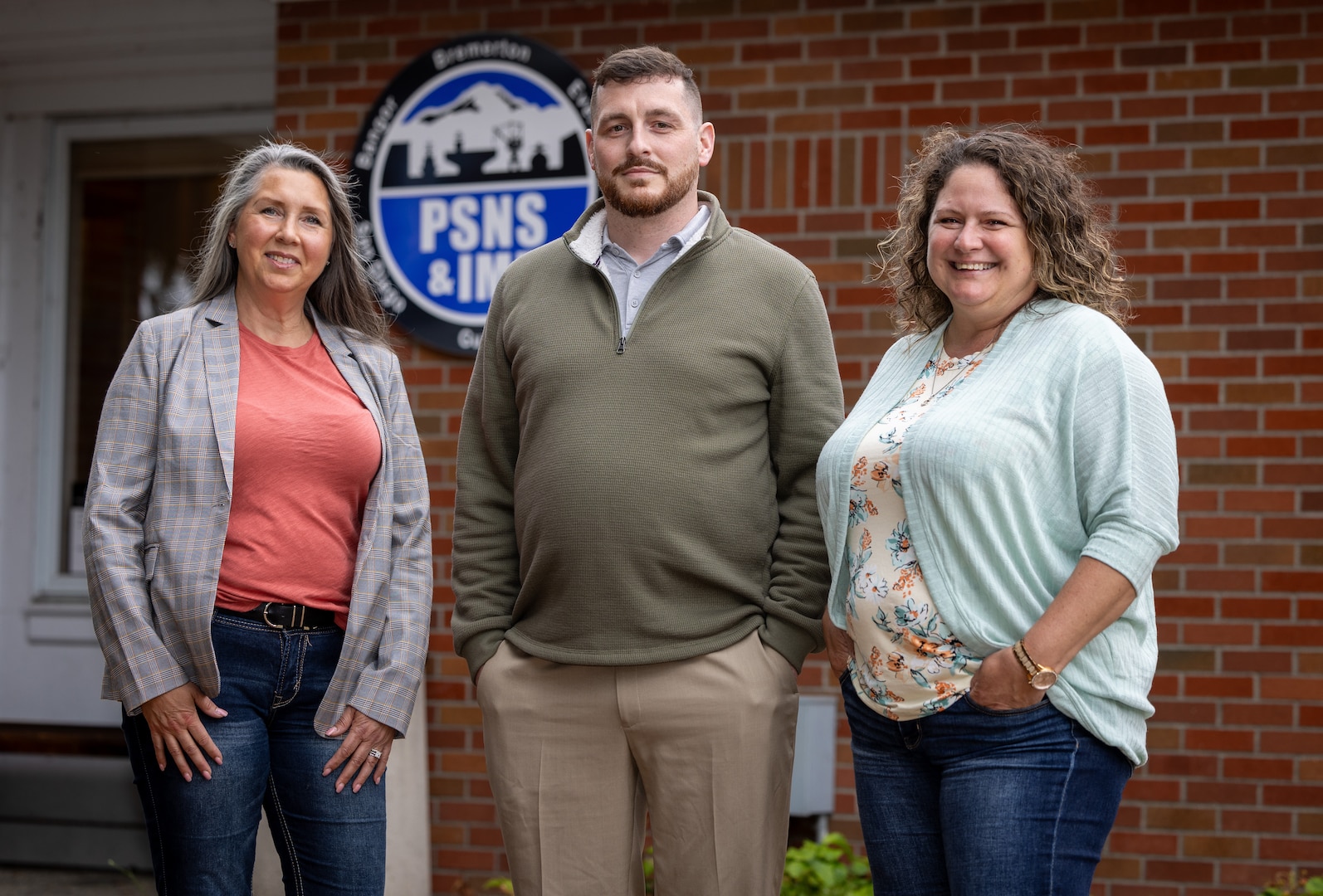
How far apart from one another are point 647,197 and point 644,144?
0.10 meters

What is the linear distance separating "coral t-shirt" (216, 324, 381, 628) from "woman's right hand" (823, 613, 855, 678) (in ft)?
3.11

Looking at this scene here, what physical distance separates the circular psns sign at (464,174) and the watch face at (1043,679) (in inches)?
104

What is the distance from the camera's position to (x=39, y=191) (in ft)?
18.0

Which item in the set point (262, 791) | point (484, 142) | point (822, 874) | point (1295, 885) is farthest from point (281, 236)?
point (1295, 885)

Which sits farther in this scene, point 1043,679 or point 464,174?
point 464,174

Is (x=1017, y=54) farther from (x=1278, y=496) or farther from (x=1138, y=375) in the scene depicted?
(x=1138, y=375)

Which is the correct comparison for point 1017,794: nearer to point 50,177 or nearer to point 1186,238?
point 1186,238

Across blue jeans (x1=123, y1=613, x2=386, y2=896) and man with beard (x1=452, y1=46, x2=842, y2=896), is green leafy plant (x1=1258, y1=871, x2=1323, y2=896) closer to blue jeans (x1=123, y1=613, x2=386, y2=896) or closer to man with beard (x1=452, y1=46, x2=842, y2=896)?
man with beard (x1=452, y1=46, x2=842, y2=896)

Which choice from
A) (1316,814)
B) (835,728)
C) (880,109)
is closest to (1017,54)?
(880,109)

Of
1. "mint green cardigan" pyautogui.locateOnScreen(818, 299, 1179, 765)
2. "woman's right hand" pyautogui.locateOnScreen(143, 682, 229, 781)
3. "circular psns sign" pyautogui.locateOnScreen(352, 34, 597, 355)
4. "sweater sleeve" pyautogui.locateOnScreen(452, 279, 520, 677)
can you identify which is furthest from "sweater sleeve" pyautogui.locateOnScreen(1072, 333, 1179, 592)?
"circular psns sign" pyautogui.locateOnScreen(352, 34, 597, 355)

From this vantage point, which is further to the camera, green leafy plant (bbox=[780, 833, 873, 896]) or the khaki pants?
green leafy plant (bbox=[780, 833, 873, 896])

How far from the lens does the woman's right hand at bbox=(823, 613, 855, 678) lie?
8.06ft

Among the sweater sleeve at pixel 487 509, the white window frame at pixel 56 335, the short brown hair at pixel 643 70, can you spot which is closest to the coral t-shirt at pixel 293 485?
the sweater sleeve at pixel 487 509

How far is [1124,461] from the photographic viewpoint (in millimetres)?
2059
